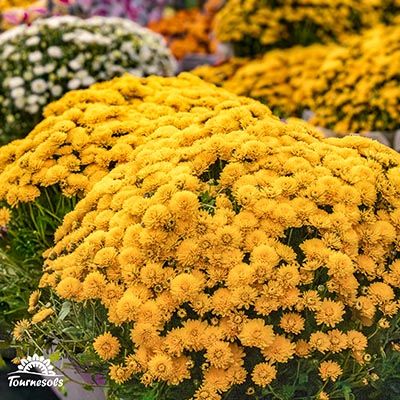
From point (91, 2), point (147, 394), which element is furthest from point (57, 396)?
point (91, 2)

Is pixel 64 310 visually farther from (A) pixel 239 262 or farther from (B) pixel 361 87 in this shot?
(B) pixel 361 87

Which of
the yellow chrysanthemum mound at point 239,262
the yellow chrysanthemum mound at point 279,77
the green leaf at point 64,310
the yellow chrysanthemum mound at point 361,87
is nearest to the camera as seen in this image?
the yellow chrysanthemum mound at point 239,262

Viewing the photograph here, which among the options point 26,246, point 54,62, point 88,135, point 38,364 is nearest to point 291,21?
point 54,62

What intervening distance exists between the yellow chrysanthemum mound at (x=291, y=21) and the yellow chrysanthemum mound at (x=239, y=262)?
3.10 meters

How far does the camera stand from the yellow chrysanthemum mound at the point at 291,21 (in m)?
5.09

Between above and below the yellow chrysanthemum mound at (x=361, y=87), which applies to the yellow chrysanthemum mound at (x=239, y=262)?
above

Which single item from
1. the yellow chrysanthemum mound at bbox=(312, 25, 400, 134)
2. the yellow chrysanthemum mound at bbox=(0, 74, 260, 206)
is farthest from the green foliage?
the yellow chrysanthemum mound at bbox=(312, 25, 400, 134)

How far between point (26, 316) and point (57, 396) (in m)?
0.25

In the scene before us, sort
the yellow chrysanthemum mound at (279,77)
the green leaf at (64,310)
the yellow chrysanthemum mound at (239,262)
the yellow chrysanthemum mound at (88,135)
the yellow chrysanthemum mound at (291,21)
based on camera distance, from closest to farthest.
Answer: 1. the yellow chrysanthemum mound at (239,262)
2. the green leaf at (64,310)
3. the yellow chrysanthemum mound at (88,135)
4. the yellow chrysanthemum mound at (279,77)
5. the yellow chrysanthemum mound at (291,21)

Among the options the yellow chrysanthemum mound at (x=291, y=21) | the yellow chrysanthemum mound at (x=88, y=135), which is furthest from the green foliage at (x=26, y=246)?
the yellow chrysanthemum mound at (x=291, y=21)

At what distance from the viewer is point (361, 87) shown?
385 cm

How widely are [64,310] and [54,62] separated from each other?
6.76ft

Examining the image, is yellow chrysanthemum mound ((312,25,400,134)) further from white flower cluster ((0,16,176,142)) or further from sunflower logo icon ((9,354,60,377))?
sunflower logo icon ((9,354,60,377))

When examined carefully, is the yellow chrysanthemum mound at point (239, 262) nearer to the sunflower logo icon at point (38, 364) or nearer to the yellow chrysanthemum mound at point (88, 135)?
the sunflower logo icon at point (38, 364)
